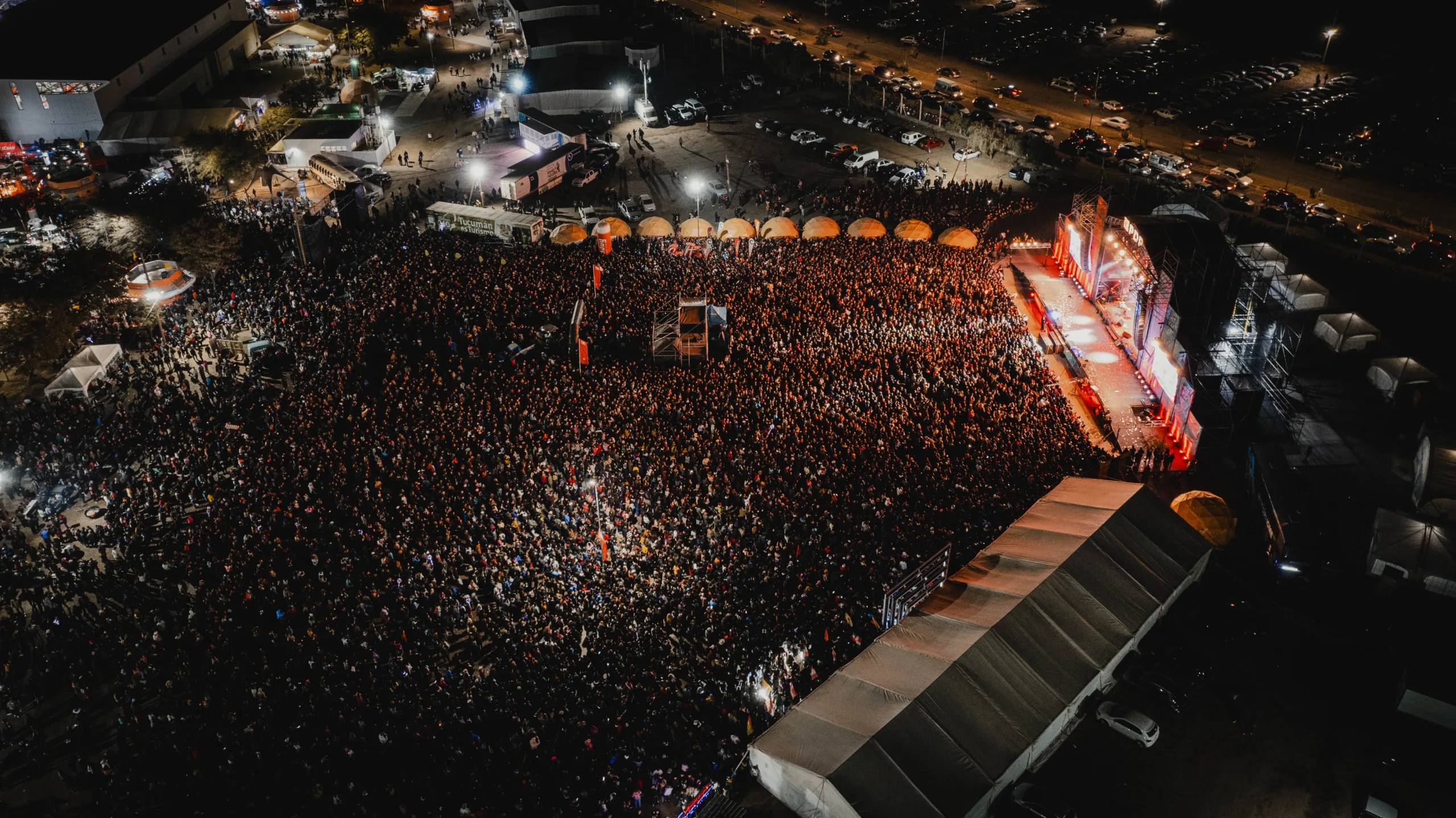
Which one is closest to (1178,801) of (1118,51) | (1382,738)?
(1382,738)

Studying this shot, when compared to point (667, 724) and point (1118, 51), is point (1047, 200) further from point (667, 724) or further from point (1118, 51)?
point (667, 724)

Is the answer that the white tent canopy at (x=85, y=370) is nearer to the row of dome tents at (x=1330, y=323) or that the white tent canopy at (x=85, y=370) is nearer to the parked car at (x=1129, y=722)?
the parked car at (x=1129, y=722)

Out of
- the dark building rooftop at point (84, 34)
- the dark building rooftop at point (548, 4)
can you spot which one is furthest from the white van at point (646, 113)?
the dark building rooftop at point (84, 34)

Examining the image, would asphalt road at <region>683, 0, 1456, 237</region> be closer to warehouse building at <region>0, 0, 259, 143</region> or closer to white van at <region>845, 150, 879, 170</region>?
white van at <region>845, 150, 879, 170</region>

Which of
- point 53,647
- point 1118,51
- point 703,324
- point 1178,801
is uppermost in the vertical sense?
point 1118,51

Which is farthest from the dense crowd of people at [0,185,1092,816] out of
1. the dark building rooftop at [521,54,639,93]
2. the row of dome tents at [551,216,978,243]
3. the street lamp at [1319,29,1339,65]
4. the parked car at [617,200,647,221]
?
the street lamp at [1319,29,1339,65]

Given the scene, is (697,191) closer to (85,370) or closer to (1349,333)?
(85,370)
